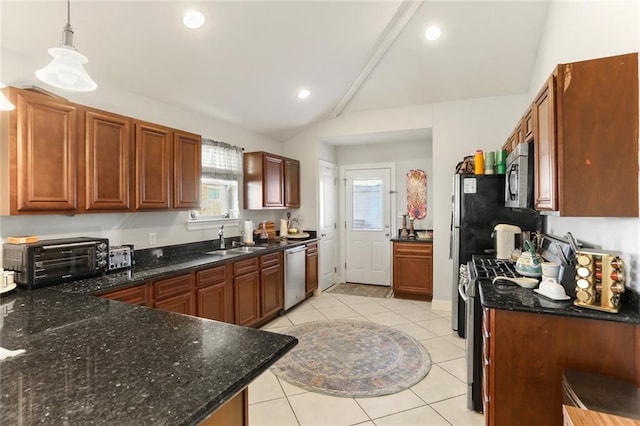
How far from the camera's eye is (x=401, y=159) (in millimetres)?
5477

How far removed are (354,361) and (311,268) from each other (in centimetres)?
206

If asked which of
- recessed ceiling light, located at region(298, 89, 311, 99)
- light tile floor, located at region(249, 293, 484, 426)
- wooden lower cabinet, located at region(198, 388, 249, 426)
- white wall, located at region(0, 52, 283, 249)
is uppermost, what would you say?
recessed ceiling light, located at region(298, 89, 311, 99)

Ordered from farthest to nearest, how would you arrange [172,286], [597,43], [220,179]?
[220,179]
[172,286]
[597,43]

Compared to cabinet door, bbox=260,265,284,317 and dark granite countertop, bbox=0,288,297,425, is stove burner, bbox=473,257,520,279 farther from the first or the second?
cabinet door, bbox=260,265,284,317

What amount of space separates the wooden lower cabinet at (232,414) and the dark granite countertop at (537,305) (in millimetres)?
1305

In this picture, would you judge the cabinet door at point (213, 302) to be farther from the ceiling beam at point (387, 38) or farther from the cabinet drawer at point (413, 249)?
the ceiling beam at point (387, 38)

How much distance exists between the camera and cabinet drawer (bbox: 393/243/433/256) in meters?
4.68

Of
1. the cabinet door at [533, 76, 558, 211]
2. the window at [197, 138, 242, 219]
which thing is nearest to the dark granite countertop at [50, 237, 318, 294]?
the window at [197, 138, 242, 219]

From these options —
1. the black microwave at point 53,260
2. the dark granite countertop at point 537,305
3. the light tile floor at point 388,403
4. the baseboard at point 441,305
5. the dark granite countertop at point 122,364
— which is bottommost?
the light tile floor at point 388,403

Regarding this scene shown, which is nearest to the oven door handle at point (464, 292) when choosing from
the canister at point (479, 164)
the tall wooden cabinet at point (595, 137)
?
the tall wooden cabinet at point (595, 137)

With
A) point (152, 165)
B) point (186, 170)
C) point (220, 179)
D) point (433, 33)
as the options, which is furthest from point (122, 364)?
point (433, 33)

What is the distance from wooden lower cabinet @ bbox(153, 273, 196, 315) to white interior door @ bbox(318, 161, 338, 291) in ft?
8.72

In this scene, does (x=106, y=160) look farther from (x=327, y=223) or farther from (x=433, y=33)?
(x=327, y=223)

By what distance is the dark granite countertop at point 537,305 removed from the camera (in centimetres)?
152
